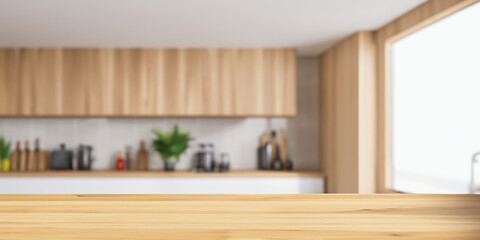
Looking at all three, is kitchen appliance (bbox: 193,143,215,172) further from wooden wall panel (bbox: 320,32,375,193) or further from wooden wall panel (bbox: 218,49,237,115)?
wooden wall panel (bbox: 320,32,375,193)

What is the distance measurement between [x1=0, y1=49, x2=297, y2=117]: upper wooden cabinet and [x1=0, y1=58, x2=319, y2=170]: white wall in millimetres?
444

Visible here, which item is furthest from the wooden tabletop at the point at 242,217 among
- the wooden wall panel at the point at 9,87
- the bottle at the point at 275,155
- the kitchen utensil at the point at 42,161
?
the kitchen utensil at the point at 42,161

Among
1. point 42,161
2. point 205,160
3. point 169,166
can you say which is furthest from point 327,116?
point 42,161

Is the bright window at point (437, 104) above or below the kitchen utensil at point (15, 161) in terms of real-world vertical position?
above

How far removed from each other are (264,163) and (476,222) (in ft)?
13.9

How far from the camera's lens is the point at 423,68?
3227 millimetres

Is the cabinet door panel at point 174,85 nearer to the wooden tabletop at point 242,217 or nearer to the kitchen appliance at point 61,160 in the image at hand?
the kitchen appliance at point 61,160

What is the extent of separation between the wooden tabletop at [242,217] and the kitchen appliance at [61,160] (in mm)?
4423

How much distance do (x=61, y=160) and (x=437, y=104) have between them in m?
3.91

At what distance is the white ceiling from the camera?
2.98 m

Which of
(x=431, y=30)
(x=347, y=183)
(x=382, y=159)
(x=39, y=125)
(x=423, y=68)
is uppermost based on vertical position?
(x=431, y=30)

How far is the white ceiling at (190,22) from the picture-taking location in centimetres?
298

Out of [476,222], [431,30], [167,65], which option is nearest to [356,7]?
[431,30]

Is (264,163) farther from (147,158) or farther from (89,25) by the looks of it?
(89,25)
